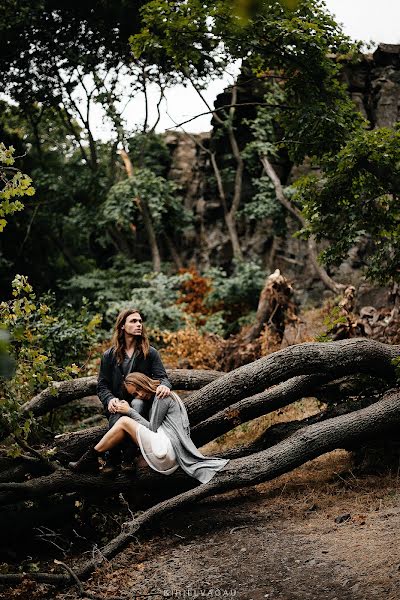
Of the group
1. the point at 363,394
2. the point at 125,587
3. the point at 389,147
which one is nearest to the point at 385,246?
the point at 389,147

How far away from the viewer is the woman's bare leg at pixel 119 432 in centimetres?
610

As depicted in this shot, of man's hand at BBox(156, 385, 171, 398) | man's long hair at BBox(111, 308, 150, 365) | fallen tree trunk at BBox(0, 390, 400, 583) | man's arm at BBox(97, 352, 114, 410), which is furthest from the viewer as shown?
man's long hair at BBox(111, 308, 150, 365)

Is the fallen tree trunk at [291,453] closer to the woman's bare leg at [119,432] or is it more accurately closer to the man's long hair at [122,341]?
the woman's bare leg at [119,432]

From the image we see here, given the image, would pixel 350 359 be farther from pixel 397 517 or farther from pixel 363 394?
pixel 397 517

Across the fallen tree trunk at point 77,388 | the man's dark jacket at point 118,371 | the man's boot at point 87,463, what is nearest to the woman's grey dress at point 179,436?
the man's dark jacket at point 118,371

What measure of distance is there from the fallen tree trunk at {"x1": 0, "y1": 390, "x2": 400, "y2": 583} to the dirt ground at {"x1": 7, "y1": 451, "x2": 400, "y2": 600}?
299 millimetres

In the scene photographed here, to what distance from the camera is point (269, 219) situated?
18234 millimetres

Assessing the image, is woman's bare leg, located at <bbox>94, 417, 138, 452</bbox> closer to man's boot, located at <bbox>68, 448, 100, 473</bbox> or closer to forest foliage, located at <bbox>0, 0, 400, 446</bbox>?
man's boot, located at <bbox>68, 448, 100, 473</bbox>

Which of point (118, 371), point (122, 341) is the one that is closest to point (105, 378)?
point (118, 371)

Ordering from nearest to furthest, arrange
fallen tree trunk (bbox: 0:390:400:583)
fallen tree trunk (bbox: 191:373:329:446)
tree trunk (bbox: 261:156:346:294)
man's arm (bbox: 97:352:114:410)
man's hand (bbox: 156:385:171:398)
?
1. fallen tree trunk (bbox: 0:390:400:583)
2. man's hand (bbox: 156:385:171:398)
3. man's arm (bbox: 97:352:114:410)
4. fallen tree trunk (bbox: 191:373:329:446)
5. tree trunk (bbox: 261:156:346:294)

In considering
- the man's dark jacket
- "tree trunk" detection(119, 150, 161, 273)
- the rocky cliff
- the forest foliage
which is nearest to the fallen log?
the man's dark jacket

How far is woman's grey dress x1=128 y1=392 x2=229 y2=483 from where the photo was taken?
20.5ft

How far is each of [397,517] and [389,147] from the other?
3567 millimetres

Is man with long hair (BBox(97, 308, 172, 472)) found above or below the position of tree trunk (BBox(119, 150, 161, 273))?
below
